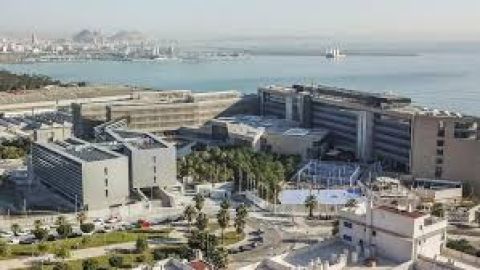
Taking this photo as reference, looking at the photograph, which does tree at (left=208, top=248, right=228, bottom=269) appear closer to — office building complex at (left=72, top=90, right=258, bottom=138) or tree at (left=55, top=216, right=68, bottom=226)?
tree at (left=55, top=216, right=68, bottom=226)

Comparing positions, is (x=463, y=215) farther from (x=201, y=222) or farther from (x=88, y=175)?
(x=88, y=175)

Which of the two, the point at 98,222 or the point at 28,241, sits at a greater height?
the point at 98,222

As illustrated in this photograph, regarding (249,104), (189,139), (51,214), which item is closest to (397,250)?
(51,214)

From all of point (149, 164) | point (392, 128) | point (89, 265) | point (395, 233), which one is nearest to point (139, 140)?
point (149, 164)

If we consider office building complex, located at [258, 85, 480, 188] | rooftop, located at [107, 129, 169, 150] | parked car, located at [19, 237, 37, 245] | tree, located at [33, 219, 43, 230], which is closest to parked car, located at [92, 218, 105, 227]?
tree, located at [33, 219, 43, 230]

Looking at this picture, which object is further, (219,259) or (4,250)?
(4,250)

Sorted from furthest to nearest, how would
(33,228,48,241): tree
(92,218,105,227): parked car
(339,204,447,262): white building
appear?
(92,218,105,227): parked car
(33,228,48,241): tree
(339,204,447,262): white building

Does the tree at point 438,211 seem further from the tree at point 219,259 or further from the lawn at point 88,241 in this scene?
the lawn at point 88,241
